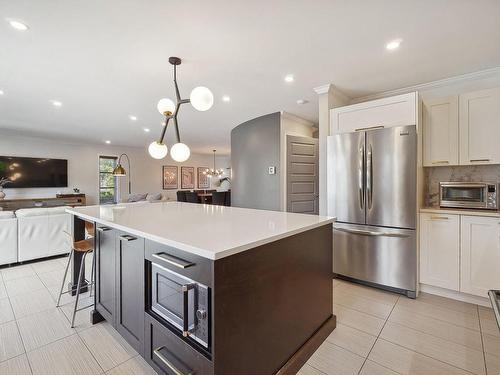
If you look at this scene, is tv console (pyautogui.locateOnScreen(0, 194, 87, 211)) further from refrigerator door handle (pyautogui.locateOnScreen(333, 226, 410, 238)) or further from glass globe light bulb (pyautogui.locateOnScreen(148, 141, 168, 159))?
refrigerator door handle (pyautogui.locateOnScreen(333, 226, 410, 238))

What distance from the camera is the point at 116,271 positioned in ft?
5.76

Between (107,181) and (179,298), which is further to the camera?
(107,181)

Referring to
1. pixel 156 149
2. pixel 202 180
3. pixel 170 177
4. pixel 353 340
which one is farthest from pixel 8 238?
pixel 202 180

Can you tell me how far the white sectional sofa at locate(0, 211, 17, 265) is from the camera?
329 centimetres

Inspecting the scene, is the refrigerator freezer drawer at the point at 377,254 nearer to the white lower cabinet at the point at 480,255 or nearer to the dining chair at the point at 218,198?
the white lower cabinet at the point at 480,255

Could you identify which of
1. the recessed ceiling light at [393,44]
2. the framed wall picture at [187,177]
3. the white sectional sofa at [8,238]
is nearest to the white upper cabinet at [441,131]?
the recessed ceiling light at [393,44]

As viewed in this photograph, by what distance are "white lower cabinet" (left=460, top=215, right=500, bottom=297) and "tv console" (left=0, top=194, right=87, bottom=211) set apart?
816 centimetres

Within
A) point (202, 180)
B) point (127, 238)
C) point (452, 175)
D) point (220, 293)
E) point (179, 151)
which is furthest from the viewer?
point (202, 180)

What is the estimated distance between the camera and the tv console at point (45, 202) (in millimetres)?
6043

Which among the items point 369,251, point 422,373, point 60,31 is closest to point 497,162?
point 369,251

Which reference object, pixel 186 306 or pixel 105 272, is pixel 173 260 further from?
pixel 105 272

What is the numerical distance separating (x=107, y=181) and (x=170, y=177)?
7.64 ft

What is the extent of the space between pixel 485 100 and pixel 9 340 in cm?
481

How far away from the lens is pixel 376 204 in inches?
103
